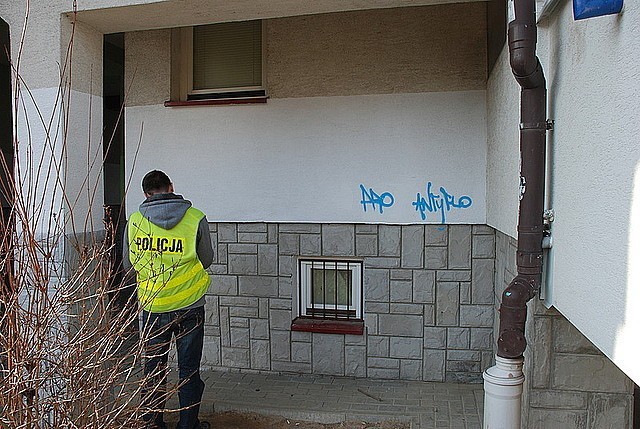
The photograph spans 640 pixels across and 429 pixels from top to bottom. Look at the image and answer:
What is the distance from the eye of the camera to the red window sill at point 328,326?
520 centimetres

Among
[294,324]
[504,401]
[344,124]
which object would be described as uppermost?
[344,124]

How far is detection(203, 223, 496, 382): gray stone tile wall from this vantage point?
498 cm

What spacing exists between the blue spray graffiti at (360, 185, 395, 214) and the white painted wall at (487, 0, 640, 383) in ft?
8.49

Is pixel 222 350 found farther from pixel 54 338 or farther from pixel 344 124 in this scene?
pixel 54 338

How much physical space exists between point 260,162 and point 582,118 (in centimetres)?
367

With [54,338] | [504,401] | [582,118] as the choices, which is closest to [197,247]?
[54,338]

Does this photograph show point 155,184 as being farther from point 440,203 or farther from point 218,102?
point 440,203

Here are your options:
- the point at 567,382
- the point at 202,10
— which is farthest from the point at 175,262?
the point at 567,382

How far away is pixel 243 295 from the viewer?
17.9ft

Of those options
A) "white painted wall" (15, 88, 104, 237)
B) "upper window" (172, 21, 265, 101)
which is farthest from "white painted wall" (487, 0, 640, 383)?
"upper window" (172, 21, 265, 101)

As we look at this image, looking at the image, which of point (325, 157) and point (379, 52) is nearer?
point (379, 52)

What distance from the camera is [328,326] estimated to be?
17.4 feet

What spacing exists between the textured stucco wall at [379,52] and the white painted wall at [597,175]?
238 centimetres

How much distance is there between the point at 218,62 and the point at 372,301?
9.05ft
